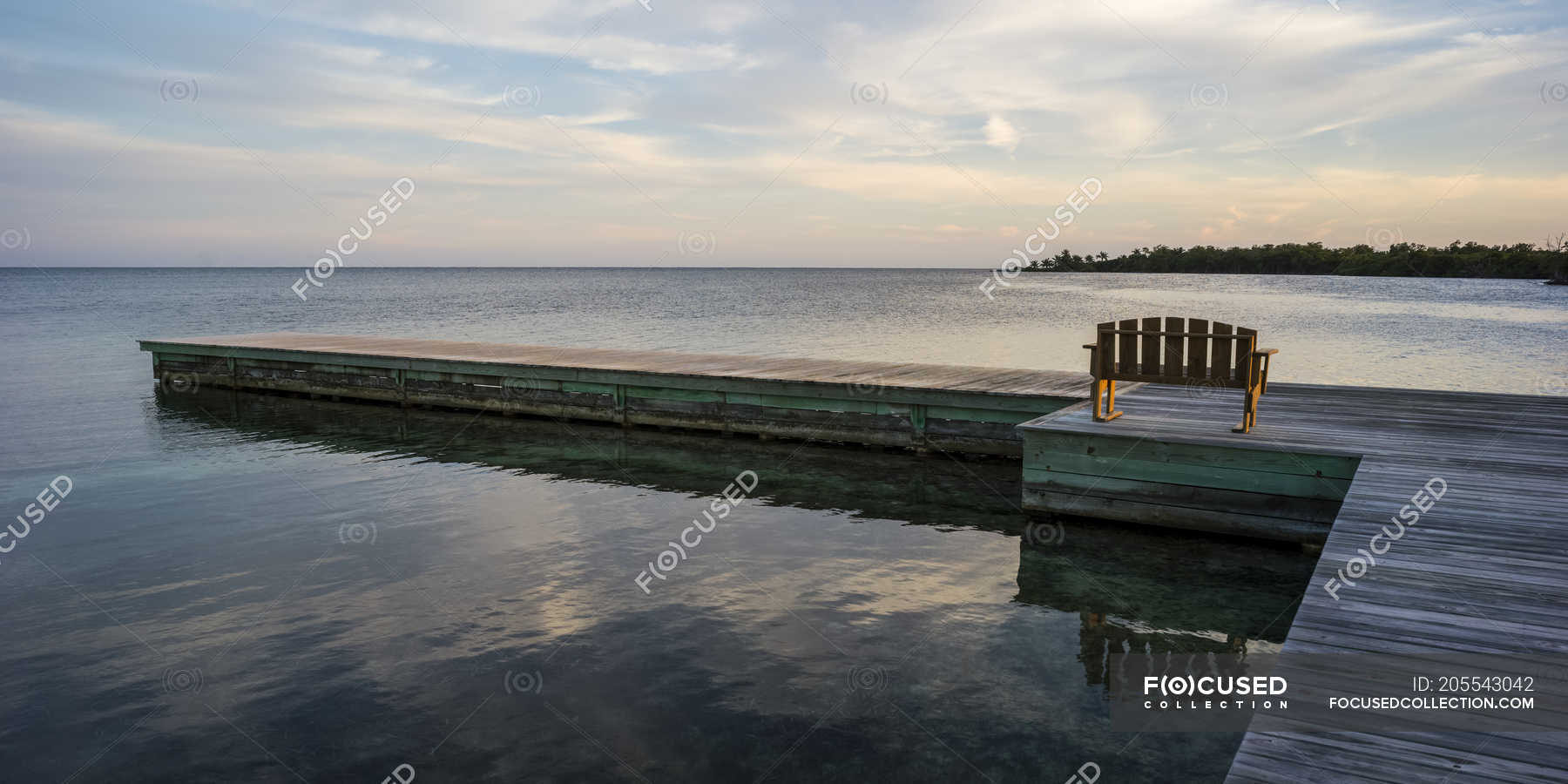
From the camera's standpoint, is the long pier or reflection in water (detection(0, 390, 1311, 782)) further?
reflection in water (detection(0, 390, 1311, 782))

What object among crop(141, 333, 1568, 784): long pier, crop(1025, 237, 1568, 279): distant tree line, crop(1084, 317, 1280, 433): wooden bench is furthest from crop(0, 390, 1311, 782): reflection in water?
crop(1025, 237, 1568, 279): distant tree line

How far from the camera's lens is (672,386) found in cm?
1349

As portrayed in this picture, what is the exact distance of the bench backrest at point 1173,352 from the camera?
794cm

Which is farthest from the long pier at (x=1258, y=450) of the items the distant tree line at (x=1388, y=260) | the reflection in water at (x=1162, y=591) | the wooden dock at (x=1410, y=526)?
the distant tree line at (x=1388, y=260)

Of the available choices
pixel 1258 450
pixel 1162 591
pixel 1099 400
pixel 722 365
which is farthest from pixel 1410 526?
pixel 722 365

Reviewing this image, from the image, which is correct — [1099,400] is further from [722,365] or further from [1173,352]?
[722,365]

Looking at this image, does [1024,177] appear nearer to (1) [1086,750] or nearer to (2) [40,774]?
(1) [1086,750]

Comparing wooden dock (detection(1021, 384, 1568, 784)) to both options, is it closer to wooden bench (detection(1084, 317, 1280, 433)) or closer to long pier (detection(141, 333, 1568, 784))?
long pier (detection(141, 333, 1568, 784))

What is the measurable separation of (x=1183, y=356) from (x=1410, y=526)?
2.89m

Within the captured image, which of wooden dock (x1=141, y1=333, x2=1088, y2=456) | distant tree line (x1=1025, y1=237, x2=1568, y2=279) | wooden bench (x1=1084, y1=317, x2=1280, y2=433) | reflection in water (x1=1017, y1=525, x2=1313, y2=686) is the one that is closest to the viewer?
reflection in water (x1=1017, y1=525, x2=1313, y2=686)

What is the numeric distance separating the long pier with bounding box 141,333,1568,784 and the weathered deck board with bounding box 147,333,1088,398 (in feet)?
0.23

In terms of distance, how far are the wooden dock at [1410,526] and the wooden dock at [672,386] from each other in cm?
223

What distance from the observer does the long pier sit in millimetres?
3719

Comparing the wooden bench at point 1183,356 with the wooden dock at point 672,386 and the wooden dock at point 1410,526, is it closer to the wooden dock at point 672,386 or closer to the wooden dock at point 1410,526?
the wooden dock at point 1410,526
